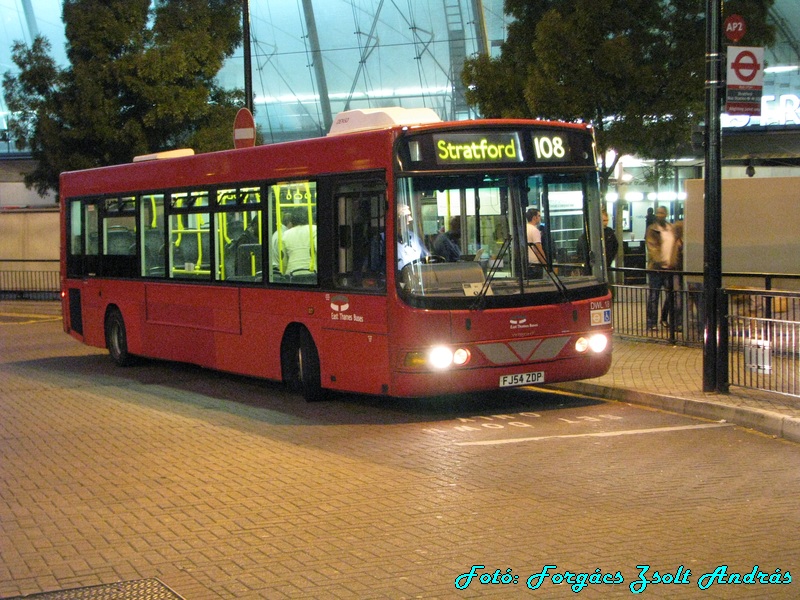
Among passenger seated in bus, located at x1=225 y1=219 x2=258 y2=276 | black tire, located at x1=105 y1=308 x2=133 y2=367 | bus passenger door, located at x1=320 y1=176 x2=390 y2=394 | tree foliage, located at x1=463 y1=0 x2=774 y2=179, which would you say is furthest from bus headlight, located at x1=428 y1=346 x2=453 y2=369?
tree foliage, located at x1=463 y1=0 x2=774 y2=179

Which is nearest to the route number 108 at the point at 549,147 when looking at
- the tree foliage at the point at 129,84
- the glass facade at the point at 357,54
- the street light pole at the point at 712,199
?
the street light pole at the point at 712,199

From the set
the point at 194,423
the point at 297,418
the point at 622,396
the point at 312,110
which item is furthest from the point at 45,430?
the point at 312,110

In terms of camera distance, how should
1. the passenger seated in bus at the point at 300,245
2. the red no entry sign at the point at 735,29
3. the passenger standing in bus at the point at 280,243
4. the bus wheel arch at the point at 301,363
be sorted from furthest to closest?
the passenger standing in bus at the point at 280,243 → the bus wheel arch at the point at 301,363 → the passenger seated in bus at the point at 300,245 → the red no entry sign at the point at 735,29

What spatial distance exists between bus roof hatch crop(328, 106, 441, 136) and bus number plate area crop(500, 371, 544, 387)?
8.61ft

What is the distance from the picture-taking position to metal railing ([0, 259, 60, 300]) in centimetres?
3097

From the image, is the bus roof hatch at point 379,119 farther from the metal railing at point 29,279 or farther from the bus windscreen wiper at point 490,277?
the metal railing at point 29,279

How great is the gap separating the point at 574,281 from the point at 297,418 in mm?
3111

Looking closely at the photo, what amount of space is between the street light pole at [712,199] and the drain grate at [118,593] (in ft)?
23.5

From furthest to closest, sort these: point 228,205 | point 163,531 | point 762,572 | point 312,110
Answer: point 312,110
point 228,205
point 163,531
point 762,572

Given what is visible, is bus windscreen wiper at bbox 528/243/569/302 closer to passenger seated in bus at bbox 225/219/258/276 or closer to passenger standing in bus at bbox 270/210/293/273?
passenger standing in bus at bbox 270/210/293/273

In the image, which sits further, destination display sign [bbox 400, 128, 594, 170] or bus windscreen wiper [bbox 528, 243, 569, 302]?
bus windscreen wiper [bbox 528, 243, 569, 302]

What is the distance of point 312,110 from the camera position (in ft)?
140

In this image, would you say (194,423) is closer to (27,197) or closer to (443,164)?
(443,164)

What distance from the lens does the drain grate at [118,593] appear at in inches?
228
